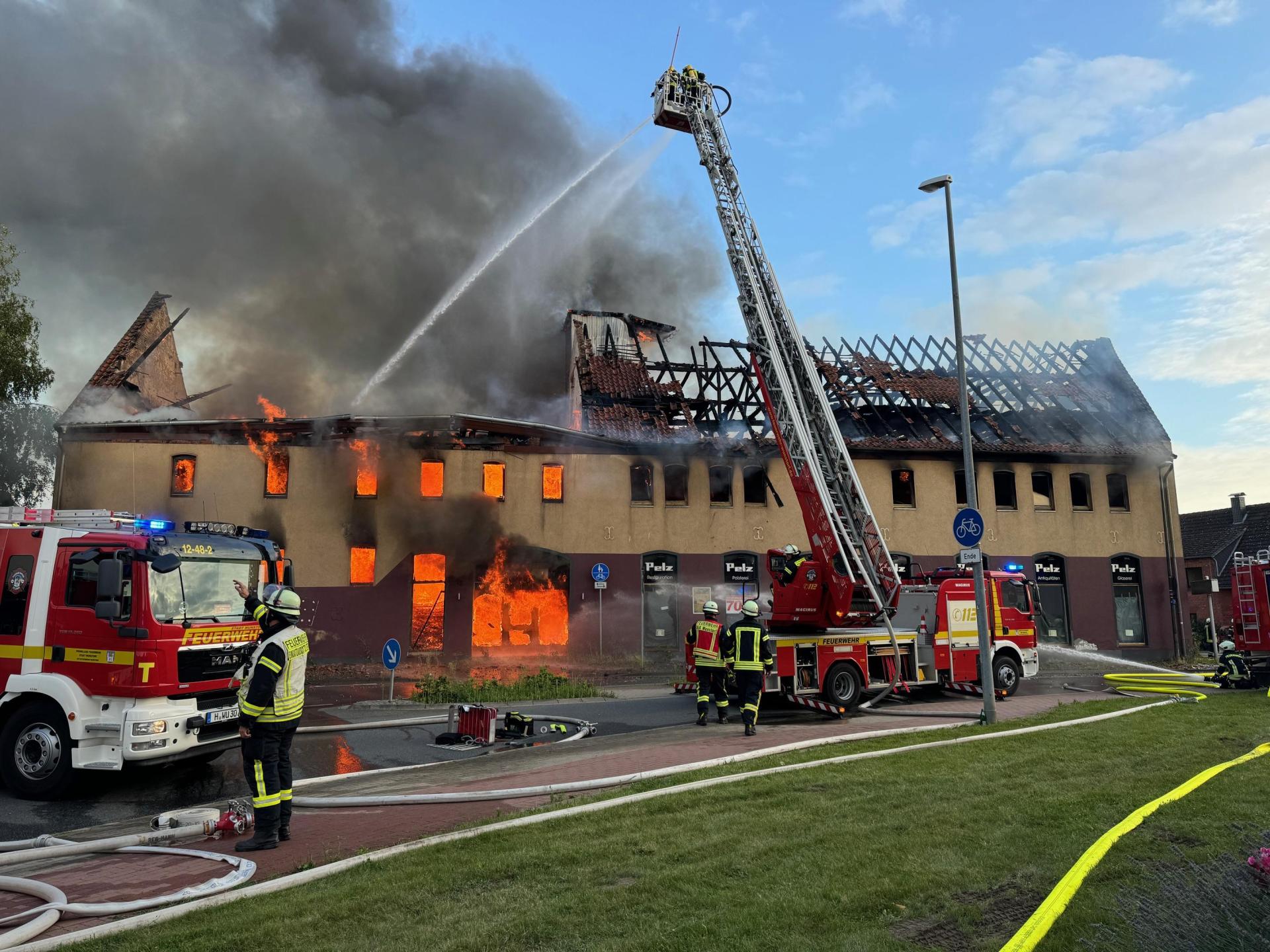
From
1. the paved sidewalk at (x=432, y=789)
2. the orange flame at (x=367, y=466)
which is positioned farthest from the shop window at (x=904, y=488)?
the orange flame at (x=367, y=466)

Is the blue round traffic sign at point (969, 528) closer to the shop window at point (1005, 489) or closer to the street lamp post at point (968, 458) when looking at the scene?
the street lamp post at point (968, 458)

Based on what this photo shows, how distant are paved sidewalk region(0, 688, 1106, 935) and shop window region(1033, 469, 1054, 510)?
1509 centimetres

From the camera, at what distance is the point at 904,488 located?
26609mm

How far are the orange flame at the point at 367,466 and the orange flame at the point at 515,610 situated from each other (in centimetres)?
388

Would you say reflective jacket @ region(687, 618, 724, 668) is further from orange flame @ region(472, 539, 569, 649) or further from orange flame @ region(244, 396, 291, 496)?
orange flame @ region(244, 396, 291, 496)

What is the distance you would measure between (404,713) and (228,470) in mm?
11399

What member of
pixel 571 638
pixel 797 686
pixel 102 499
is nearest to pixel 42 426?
pixel 102 499

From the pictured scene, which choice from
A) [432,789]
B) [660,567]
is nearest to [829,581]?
[432,789]

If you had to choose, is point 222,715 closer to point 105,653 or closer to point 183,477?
point 105,653

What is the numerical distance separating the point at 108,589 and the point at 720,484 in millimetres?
19269

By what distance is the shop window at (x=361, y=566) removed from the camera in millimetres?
22547

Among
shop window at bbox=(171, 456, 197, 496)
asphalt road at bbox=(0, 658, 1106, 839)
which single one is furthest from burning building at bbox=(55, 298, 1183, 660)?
asphalt road at bbox=(0, 658, 1106, 839)

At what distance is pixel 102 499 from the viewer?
857 inches

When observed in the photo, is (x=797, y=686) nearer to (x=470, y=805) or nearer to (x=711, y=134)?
(x=470, y=805)
